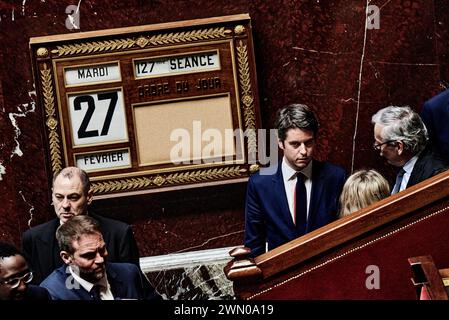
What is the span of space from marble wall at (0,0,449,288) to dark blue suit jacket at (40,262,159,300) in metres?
1.42

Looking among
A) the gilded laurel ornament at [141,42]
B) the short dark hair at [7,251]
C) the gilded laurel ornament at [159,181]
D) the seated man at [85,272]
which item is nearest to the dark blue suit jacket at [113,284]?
the seated man at [85,272]

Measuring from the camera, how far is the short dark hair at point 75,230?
3.84 meters

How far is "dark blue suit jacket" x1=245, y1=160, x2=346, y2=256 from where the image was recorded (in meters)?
4.38

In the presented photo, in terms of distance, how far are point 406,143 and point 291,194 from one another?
590 mm

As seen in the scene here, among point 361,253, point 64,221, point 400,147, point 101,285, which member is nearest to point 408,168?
point 400,147

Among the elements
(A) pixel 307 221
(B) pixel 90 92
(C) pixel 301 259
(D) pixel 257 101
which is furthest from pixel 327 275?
(B) pixel 90 92

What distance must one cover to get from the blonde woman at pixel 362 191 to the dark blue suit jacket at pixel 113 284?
2.84ft

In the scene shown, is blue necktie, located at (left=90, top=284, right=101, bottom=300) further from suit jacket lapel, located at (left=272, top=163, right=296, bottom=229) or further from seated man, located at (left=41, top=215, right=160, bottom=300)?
suit jacket lapel, located at (left=272, top=163, right=296, bottom=229)

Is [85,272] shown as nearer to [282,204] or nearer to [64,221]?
[64,221]

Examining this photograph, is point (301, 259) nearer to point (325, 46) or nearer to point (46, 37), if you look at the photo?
point (325, 46)

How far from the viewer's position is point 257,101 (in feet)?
17.0

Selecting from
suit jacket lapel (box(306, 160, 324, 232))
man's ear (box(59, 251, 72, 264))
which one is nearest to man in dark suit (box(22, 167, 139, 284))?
man's ear (box(59, 251, 72, 264))

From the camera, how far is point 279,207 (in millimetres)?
4398

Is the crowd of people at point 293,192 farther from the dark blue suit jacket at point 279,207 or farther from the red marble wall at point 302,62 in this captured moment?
the red marble wall at point 302,62
